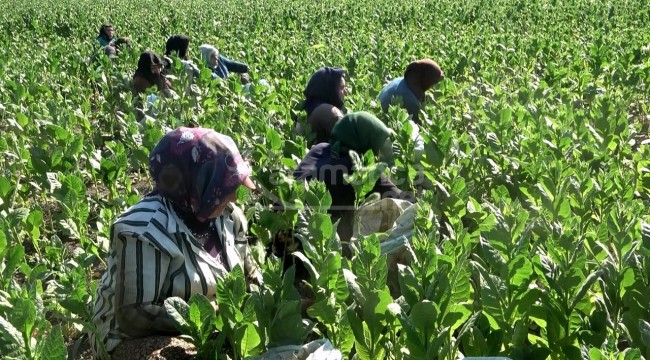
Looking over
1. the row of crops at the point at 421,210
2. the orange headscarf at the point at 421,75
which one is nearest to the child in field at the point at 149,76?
the row of crops at the point at 421,210

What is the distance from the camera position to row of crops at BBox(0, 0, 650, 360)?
7.09 feet

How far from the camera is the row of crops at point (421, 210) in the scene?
2.16m

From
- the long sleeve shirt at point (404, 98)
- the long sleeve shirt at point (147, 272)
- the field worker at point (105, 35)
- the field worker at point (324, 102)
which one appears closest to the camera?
the long sleeve shirt at point (147, 272)

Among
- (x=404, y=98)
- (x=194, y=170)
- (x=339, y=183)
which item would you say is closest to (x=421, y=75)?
(x=404, y=98)

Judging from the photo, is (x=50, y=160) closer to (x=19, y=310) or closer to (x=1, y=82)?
(x=19, y=310)

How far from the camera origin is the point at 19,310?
2121mm

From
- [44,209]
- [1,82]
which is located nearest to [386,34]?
[1,82]

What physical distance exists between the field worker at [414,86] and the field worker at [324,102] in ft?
1.84

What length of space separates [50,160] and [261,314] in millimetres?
3116

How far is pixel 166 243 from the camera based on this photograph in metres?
2.62

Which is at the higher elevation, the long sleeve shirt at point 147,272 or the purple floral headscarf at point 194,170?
the purple floral headscarf at point 194,170

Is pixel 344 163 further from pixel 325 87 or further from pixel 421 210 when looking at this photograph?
pixel 325 87

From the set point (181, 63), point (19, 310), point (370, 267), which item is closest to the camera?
point (19, 310)

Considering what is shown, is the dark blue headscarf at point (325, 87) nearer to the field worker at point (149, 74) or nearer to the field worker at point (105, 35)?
the field worker at point (149, 74)
